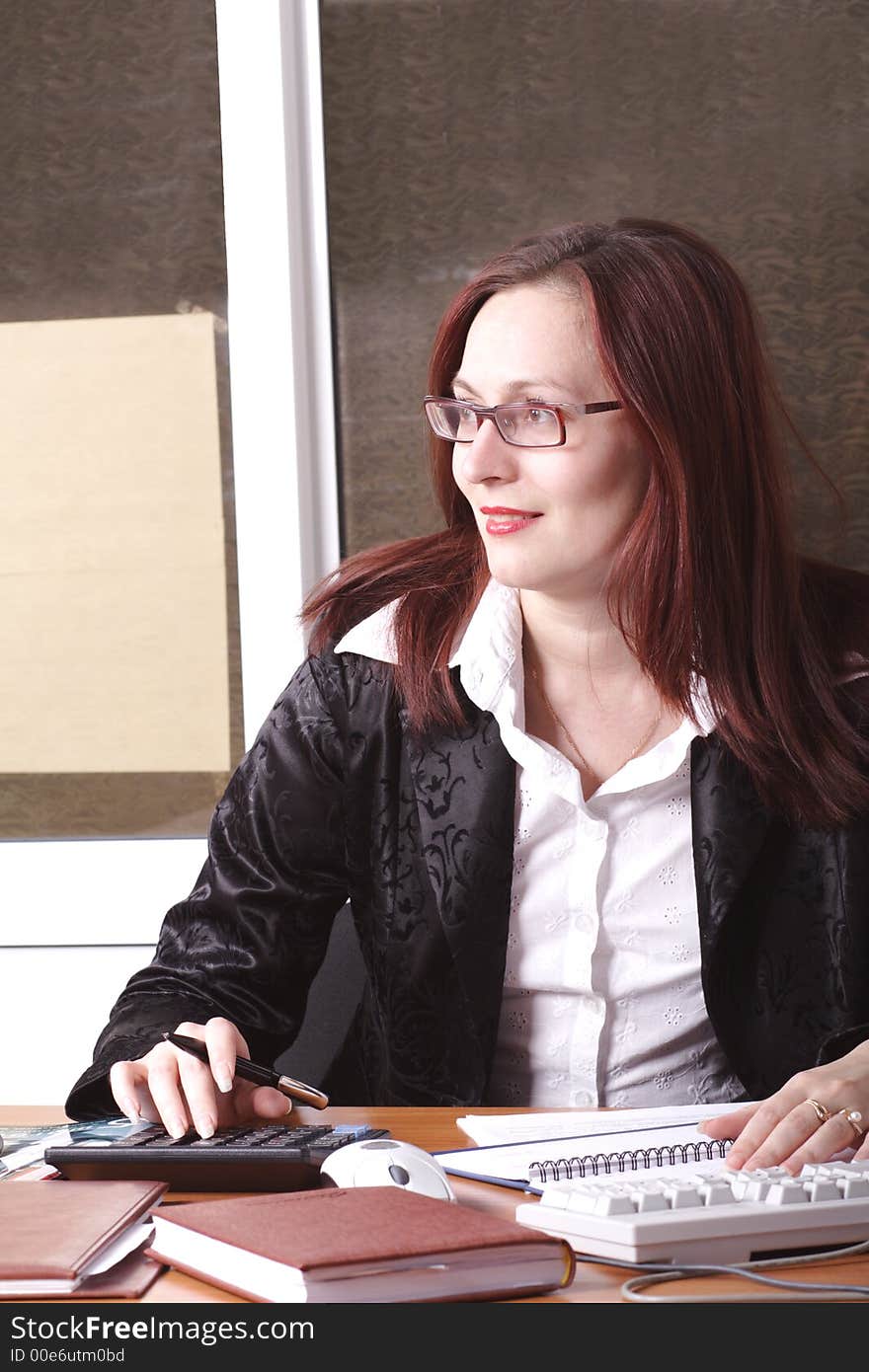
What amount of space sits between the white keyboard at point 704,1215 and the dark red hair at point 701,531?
0.71 m

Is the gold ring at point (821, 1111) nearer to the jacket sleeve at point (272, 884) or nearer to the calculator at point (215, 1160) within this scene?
the calculator at point (215, 1160)

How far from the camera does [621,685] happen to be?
1660 mm

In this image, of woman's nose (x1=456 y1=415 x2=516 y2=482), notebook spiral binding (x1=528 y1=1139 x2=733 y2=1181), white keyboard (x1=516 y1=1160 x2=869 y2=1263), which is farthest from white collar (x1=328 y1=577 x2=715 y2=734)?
white keyboard (x1=516 y1=1160 x2=869 y2=1263)

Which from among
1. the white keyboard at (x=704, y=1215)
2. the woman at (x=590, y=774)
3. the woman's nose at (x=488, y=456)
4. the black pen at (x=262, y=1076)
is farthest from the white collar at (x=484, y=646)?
the white keyboard at (x=704, y=1215)

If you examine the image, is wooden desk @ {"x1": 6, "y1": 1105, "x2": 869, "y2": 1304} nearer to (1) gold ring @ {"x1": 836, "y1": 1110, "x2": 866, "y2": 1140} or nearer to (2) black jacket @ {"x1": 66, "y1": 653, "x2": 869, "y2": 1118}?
(1) gold ring @ {"x1": 836, "y1": 1110, "x2": 866, "y2": 1140}

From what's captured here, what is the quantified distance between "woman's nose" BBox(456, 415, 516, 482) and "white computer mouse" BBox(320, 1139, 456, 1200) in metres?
0.74

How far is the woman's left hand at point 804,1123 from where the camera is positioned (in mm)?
1011

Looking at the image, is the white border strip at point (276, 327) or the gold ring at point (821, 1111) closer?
the gold ring at point (821, 1111)

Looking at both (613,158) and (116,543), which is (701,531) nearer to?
(613,158)

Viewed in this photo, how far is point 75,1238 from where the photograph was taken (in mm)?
848

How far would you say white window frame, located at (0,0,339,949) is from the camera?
7.40 feet

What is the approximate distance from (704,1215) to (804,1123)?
0.21 metres

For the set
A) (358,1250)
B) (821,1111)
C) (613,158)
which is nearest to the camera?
(358,1250)

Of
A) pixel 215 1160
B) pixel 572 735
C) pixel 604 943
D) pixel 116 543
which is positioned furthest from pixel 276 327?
pixel 215 1160
